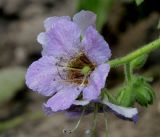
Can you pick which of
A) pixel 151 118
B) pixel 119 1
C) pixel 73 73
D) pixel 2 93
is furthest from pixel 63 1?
pixel 73 73

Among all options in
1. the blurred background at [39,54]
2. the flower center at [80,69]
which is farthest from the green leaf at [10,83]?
the flower center at [80,69]

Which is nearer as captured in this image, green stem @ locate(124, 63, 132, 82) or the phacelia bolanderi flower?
the phacelia bolanderi flower

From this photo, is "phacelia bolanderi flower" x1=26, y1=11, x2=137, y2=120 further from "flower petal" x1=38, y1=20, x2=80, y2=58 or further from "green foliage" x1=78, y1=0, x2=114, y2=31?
"green foliage" x1=78, y1=0, x2=114, y2=31

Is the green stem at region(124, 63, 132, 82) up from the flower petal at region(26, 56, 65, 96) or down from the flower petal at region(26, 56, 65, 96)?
down

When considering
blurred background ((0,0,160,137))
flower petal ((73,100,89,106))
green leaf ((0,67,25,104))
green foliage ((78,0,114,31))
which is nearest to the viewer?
flower petal ((73,100,89,106))

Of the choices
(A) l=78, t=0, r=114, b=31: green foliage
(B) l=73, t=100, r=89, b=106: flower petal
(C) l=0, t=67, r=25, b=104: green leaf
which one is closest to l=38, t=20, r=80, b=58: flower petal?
(B) l=73, t=100, r=89, b=106: flower petal

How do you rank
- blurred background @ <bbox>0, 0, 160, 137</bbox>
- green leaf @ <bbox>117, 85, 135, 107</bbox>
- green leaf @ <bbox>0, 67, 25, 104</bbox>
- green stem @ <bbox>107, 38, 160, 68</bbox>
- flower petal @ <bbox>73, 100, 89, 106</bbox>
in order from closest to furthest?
flower petal @ <bbox>73, 100, 89, 106</bbox> < green stem @ <bbox>107, 38, 160, 68</bbox> < green leaf @ <bbox>117, 85, 135, 107</bbox> < blurred background @ <bbox>0, 0, 160, 137</bbox> < green leaf @ <bbox>0, 67, 25, 104</bbox>
